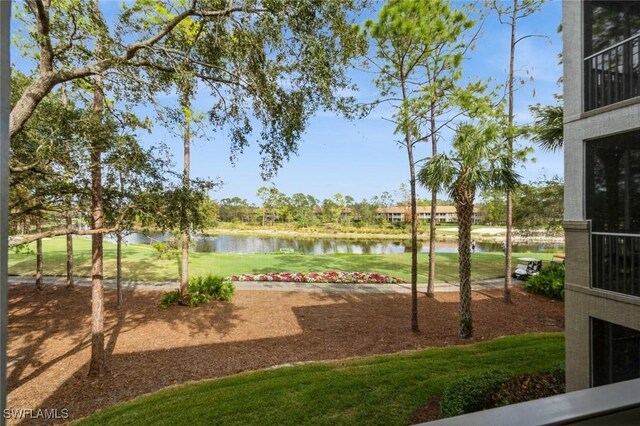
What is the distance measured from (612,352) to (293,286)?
611 centimetres

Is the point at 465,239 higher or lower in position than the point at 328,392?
higher

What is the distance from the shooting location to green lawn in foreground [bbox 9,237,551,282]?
894 centimetres

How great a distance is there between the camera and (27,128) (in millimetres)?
2459

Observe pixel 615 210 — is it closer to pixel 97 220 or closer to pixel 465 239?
pixel 465 239

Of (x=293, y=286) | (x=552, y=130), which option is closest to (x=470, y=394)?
(x=552, y=130)

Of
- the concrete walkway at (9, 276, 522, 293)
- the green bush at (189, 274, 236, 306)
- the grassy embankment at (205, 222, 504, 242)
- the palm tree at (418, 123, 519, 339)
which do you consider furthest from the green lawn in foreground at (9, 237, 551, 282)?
the grassy embankment at (205, 222, 504, 242)

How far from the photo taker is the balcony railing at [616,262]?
2225mm

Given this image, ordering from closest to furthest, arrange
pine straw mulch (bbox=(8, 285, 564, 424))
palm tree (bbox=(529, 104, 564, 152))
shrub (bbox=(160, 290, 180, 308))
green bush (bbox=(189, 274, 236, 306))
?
1. pine straw mulch (bbox=(8, 285, 564, 424))
2. palm tree (bbox=(529, 104, 564, 152))
3. shrub (bbox=(160, 290, 180, 308))
4. green bush (bbox=(189, 274, 236, 306))

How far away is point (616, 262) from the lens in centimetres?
230

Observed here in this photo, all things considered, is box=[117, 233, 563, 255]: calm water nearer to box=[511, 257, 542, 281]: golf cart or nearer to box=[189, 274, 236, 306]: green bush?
box=[511, 257, 542, 281]: golf cart

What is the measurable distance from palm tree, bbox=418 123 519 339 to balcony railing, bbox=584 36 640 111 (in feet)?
5.56

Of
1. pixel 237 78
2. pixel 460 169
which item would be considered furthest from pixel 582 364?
pixel 237 78

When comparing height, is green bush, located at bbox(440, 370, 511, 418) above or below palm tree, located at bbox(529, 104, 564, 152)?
below

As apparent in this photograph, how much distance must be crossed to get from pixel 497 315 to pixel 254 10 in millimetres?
5821
